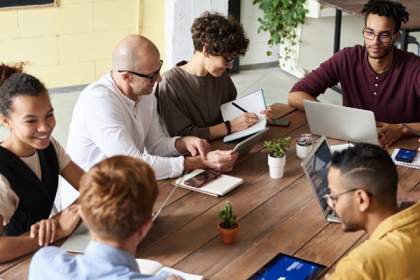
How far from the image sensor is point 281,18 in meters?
5.56

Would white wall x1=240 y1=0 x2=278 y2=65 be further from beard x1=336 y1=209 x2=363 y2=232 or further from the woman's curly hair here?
beard x1=336 y1=209 x2=363 y2=232

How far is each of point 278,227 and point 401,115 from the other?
137 cm

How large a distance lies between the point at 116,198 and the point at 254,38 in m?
4.75

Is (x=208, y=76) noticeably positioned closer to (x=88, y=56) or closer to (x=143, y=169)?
(x=143, y=169)

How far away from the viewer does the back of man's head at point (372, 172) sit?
67.4 inches

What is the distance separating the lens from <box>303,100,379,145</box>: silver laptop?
266cm

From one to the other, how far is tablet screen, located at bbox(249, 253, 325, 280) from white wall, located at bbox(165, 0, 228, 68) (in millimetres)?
3653

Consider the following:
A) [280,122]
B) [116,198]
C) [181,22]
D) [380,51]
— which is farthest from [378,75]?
[181,22]

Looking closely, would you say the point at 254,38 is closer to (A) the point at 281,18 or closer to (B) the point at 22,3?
(A) the point at 281,18

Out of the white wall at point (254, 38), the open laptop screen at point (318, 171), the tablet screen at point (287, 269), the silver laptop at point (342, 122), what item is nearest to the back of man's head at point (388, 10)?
the silver laptop at point (342, 122)

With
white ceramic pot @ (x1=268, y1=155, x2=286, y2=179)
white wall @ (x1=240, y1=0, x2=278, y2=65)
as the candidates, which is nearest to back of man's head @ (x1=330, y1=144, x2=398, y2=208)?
white ceramic pot @ (x1=268, y1=155, x2=286, y2=179)

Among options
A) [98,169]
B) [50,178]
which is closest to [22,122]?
[50,178]

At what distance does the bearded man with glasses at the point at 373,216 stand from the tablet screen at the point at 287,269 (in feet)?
0.53

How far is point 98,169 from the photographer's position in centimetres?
143
